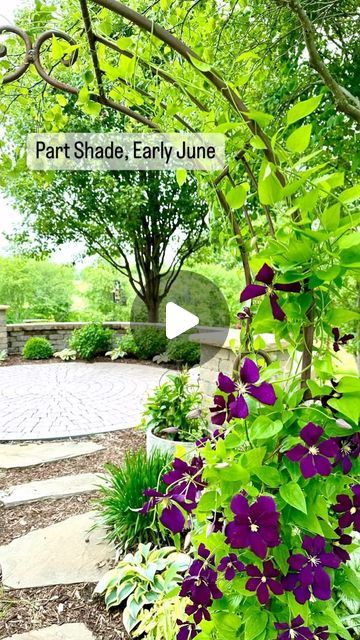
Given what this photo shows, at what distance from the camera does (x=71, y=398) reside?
5512mm

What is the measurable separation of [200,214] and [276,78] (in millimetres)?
5046

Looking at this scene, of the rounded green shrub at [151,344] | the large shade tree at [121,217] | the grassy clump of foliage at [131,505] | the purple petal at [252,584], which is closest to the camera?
the purple petal at [252,584]

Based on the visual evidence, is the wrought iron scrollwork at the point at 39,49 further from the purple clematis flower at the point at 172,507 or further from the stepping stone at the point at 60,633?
the stepping stone at the point at 60,633

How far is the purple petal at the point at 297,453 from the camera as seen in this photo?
0.79 metres

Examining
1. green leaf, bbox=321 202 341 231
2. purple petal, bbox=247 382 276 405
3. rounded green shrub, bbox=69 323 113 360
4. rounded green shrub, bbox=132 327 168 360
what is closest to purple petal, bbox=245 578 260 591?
purple petal, bbox=247 382 276 405

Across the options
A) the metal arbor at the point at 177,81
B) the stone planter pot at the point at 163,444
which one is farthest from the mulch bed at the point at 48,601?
the metal arbor at the point at 177,81

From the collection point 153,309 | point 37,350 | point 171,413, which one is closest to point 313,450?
point 171,413

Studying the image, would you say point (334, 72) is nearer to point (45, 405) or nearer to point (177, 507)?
point (177, 507)

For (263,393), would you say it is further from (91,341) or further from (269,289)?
(91,341)

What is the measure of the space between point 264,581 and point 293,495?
0.60ft

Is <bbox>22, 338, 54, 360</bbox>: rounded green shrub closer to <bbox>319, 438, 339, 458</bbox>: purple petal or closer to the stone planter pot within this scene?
the stone planter pot

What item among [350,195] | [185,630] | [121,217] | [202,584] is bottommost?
[185,630]

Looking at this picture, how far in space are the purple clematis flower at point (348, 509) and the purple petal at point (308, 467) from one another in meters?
0.14

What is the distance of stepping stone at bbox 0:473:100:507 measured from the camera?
2.76 meters
